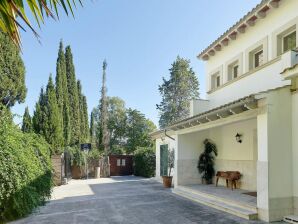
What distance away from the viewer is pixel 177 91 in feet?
171

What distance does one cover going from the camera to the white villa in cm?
873

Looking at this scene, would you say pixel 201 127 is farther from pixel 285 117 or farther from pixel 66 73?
pixel 66 73

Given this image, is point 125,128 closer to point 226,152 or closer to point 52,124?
point 52,124

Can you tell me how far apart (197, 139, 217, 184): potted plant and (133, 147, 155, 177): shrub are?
31.9 ft

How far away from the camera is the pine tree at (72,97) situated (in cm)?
2916

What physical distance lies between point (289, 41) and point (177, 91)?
134ft

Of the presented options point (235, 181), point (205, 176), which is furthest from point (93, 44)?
point (235, 181)

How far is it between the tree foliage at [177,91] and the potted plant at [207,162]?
3502 cm

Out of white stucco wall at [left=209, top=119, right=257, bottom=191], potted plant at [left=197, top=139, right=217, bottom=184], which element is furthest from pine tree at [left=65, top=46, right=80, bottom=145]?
white stucco wall at [left=209, top=119, right=257, bottom=191]

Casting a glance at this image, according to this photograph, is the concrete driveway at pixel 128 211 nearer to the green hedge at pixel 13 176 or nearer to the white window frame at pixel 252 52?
the green hedge at pixel 13 176

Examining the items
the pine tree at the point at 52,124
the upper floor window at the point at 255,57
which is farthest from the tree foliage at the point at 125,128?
the upper floor window at the point at 255,57

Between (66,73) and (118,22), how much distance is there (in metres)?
10.8

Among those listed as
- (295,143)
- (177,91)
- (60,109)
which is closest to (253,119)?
(295,143)

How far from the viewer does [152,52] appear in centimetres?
3534
